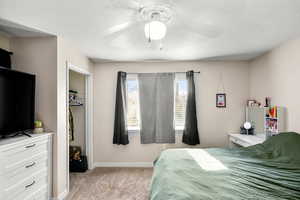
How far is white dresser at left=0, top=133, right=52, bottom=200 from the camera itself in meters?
1.75

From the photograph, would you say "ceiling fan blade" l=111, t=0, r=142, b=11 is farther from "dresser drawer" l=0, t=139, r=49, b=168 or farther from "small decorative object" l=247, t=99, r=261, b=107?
"small decorative object" l=247, t=99, r=261, b=107

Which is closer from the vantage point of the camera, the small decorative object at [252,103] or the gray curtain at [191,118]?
the small decorative object at [252,103]

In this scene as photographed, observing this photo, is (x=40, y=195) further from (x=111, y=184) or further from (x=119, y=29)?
(x=119, y=29)

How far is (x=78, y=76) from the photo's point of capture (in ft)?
12.7

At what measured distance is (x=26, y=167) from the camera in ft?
6.51

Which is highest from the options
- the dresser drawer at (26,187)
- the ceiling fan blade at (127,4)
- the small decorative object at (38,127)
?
the ceiling fan blade at (127,4)

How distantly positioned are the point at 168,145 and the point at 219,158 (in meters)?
1.80

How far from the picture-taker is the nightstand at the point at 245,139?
118 inches

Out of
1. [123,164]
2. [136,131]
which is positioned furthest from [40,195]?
[136,131]

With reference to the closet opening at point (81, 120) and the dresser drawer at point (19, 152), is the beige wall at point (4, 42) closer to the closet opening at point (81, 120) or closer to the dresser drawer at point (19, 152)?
the closet opening at point (81, 120)

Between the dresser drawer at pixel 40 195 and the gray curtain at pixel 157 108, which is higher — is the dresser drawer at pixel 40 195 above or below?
below

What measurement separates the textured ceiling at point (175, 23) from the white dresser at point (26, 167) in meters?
1.43

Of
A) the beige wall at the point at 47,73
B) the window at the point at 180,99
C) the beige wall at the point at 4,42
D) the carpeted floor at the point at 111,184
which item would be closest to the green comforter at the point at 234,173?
the carpeted floor at the point at 111,184

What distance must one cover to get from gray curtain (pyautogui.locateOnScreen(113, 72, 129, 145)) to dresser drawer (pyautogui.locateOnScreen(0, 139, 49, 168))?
170 cm
